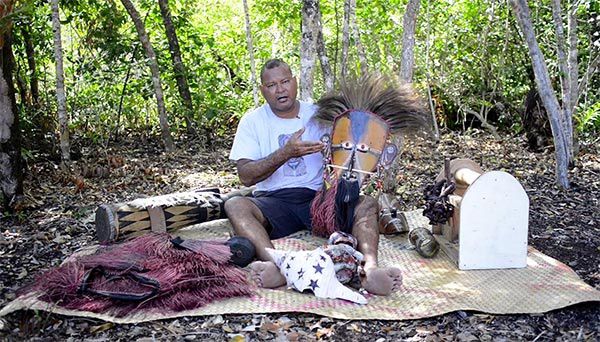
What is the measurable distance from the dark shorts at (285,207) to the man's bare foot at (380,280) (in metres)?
0.80

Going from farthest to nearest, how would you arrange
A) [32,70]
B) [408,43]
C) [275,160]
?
[32,70]
[408,43]
[275,160]

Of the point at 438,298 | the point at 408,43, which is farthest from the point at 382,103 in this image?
the point at 408,43

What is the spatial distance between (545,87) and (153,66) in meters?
3.69

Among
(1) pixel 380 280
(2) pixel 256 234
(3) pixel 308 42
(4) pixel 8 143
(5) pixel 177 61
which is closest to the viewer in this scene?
(1) pixel 380 280

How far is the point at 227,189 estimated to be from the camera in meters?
5.84

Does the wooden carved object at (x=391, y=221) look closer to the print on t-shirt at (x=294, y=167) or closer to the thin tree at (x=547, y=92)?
the print on t-shirt at (x=294, y=167)

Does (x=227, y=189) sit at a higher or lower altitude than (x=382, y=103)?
lower

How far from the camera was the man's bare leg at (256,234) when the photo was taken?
11.0 ft

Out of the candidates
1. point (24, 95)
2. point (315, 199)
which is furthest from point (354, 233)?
point (24, 95)

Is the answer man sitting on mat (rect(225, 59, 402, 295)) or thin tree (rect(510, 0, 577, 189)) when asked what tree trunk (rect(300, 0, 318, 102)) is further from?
thin tree (rect(510, 0, 577, 189))

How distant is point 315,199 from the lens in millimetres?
3941

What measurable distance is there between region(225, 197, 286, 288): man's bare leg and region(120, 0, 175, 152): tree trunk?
340 centimetres

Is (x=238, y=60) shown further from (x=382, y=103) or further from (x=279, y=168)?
(x=382, y=103)

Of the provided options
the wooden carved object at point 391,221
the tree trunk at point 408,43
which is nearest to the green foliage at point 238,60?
the tree trunk at point 408,43
